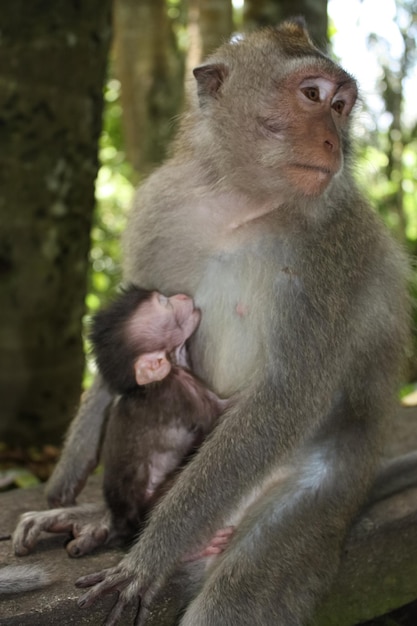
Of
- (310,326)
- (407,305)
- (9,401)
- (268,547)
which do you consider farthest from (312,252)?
(9,401)

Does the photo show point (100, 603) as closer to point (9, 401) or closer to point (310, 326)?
point (310, 326)

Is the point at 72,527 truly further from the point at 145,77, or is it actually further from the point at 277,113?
the point at 145,77

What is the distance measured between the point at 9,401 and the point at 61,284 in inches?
31.5

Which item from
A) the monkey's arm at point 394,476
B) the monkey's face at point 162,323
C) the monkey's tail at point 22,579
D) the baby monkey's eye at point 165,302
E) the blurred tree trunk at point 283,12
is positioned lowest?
the monkey's arm at point 394,476

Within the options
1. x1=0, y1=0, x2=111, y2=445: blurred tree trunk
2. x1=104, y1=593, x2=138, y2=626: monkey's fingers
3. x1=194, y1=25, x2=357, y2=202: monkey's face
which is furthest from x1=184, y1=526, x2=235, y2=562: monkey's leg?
x1=0, y1=0, x2=111, y2=445: blurred tree trunk

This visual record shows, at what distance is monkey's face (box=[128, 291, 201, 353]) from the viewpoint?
3.26 metres

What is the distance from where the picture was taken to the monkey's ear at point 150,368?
124 inches

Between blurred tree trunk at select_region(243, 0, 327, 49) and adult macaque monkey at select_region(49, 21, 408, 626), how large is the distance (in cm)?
225

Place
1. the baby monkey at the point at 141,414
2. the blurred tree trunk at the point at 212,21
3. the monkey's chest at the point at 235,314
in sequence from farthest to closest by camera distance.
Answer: the blurred tree trunk at the point at 212,21, the baby monkey at the point at 141,414, the monkey's chest at the point at 235,314

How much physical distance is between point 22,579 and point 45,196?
2.78 m

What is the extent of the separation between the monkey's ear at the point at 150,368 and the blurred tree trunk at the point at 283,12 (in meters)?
3.05

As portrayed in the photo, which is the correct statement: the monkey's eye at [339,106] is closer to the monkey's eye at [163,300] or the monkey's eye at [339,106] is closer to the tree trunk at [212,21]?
the monkey's eye at [163,300]

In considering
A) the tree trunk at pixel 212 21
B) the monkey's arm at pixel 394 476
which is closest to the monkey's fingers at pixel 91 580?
the monkey's arm at pixel 394 476

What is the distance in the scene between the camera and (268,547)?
2.91 metres
